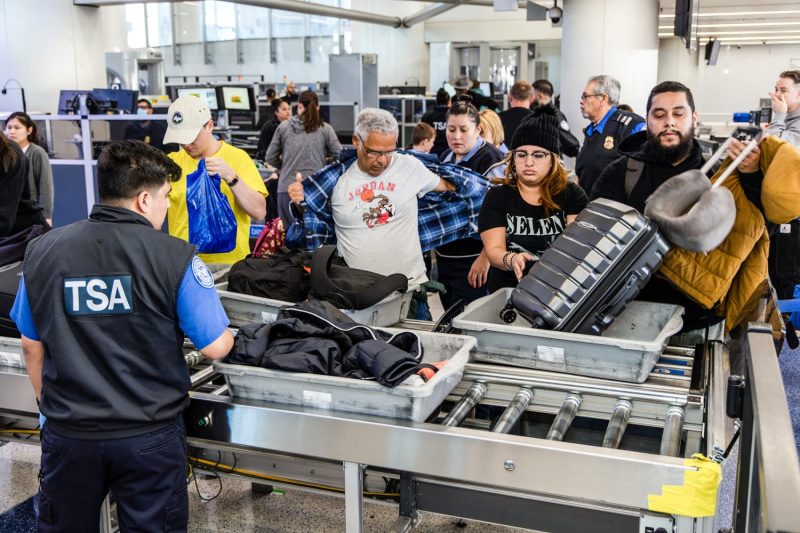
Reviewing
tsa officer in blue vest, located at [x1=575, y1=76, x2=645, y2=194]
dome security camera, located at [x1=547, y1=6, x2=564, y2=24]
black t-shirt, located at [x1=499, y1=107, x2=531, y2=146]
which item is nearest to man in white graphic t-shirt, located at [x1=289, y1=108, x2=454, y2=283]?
tsa officer in blue vest, located at [x1=575, y1=76, x2=645, y2=194]

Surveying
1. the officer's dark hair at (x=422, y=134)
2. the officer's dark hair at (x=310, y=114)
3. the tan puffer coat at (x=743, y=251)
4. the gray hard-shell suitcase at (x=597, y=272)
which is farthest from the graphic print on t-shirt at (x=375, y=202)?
the officer's dark hair at (x=310, y=114)

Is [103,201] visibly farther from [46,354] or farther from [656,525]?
[656,525]

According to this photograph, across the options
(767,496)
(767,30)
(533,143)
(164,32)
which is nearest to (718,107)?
(767,30)

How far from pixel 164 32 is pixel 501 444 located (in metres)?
22.6

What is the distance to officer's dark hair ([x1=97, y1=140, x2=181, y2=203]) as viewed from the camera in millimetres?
1882

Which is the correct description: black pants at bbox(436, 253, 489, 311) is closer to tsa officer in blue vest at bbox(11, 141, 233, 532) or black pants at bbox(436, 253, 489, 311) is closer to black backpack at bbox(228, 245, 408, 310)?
black backpack at bbox(228, 245, 408, 310)

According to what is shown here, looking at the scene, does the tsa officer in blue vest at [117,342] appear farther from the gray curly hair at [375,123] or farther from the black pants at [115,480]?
the gray curly hair at [375,123]

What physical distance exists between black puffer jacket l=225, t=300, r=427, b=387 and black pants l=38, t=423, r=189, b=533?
27 cm

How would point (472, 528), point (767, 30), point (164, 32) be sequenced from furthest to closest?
point (164, 32) → point (767, 30) → point (472, 528)

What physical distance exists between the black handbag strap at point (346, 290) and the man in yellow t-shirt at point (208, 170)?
0.68 m

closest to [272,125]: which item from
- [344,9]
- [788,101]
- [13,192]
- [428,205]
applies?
[788,101]

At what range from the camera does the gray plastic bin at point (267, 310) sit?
239 centimetres

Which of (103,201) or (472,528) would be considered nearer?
(103,201)

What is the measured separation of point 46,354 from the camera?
6.29ft
